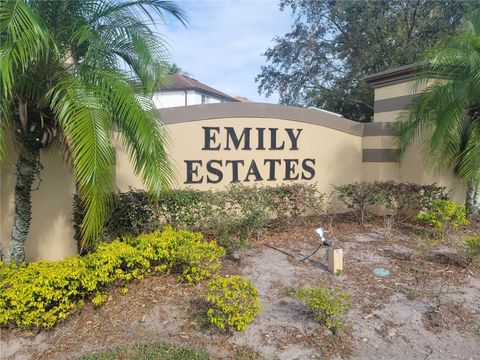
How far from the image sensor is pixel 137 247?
4652 mm

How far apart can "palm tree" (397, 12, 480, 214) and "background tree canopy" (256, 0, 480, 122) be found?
256 inches

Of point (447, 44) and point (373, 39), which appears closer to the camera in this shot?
point (447, 44)

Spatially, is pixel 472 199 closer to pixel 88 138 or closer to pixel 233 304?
pixel 233 304

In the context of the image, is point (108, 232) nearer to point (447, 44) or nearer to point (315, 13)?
point (447, 44)

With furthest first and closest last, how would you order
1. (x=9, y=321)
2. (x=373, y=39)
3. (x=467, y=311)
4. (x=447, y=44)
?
(x=373, y=39)
(x=447, y=44)
(x=467, y=311)
(x=9, y=321)

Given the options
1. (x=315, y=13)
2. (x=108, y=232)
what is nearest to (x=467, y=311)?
(x=108, y=232)

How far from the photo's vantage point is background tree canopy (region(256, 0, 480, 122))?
15.4m

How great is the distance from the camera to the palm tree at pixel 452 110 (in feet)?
22.9

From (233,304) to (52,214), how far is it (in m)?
3.53

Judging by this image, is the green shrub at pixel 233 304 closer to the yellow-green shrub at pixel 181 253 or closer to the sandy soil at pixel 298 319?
the sandy soil at pixel 298 319

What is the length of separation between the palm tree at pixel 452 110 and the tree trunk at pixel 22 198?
6736 mm

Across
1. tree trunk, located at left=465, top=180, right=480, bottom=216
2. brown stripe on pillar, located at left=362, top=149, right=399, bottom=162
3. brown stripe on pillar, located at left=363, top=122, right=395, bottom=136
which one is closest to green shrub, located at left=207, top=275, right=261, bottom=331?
brown stripe on pillar, located at left=362, top=149, right=399, bottom=162

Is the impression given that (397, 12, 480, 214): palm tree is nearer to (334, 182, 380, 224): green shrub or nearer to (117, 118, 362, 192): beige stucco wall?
(117, 118, 362, 192): beige stucco wall

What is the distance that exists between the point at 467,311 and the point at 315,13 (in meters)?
17.0
